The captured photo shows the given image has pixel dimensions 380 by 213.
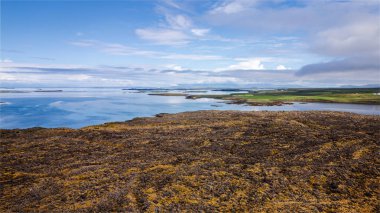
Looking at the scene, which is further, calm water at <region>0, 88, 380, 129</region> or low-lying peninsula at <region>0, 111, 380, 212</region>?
calm water at <region>0, 88, 380, 129</region>

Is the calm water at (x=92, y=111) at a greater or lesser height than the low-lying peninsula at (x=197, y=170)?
lesser

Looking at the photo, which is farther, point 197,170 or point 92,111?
point 92,111

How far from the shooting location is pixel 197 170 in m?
17.1

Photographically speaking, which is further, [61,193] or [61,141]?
[61,141]

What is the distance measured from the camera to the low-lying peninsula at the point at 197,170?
44.1ft

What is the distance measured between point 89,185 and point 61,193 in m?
1.44

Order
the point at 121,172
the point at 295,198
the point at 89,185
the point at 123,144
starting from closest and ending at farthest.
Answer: the point at 295,198
the point at 89,185
the point at 121,172
the point at 123,144

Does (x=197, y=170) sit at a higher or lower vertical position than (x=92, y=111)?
higher

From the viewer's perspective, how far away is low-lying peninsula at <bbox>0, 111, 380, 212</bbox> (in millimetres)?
13453

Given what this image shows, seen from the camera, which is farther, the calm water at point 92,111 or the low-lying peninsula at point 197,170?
the calm water at point 92,111

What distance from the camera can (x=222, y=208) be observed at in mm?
12914

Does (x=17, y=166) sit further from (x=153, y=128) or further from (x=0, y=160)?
(x=153, y=128)

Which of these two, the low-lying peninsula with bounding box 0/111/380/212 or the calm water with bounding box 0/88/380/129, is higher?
the low-lying peninsula with bounding box 0/111/380/212

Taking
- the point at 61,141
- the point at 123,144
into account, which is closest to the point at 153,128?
the point at 123,144
